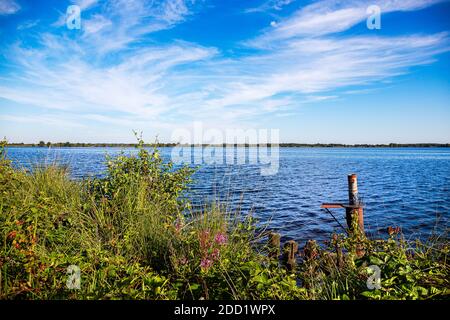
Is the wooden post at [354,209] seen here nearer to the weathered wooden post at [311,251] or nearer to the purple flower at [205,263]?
the weathered wooden post at [311,251]

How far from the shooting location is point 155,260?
4594 millimetres

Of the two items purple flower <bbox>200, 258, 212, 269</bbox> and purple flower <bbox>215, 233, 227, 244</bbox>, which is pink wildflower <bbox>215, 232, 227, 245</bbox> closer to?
purple flower <bbox>215, 233, 227, 244</bbox>

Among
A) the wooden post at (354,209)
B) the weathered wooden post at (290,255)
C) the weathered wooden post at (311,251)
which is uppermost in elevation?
the wooden post at (354,209)

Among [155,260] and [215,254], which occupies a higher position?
[215,254]

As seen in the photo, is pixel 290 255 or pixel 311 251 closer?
pixel 311 251

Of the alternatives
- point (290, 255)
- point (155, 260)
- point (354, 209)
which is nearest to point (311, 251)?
point (290, 255)

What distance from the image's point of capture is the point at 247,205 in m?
15.0

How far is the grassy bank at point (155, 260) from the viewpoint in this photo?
11.0 feet

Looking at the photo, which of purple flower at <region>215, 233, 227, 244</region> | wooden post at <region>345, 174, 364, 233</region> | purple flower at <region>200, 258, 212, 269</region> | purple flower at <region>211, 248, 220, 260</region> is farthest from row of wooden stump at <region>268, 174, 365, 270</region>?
purple flower at <region>200, 258, 212, 269</region>

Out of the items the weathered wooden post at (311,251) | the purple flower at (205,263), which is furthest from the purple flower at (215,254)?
the weathered wooden post at (311,251)

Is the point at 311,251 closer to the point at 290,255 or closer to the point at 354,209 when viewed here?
the point at 290,255

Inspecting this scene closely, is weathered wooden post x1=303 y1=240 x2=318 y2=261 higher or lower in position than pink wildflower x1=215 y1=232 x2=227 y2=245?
lower

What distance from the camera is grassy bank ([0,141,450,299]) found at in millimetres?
3355
